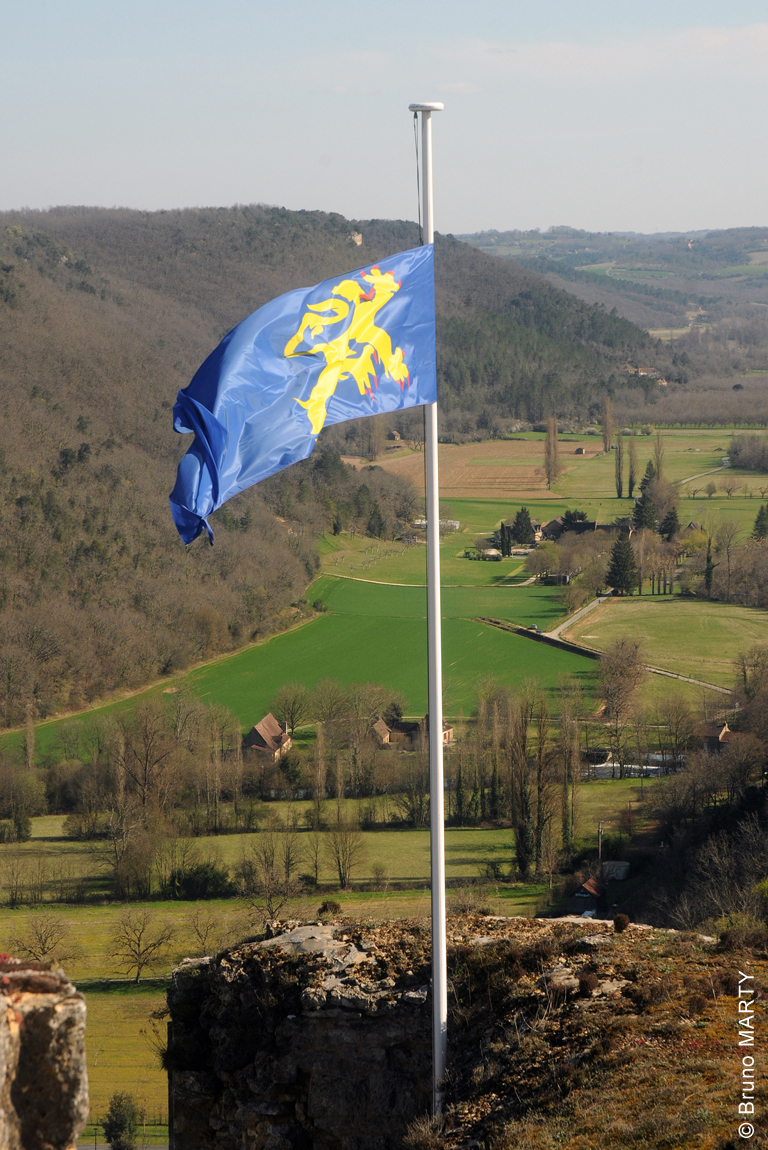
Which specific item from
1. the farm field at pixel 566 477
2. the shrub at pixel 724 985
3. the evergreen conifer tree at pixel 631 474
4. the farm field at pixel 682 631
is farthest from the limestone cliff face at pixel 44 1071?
the evergreen conifer tree at pixel 631 474

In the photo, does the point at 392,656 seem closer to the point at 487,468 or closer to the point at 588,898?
the point at 588,898

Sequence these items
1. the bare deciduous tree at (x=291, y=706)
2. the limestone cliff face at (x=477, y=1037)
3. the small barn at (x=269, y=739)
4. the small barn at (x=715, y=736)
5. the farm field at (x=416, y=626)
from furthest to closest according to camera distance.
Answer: the farm field at (x=416, y=626) → the bare deciduous tree at (x=291, y=706) → the small barn at (x=269, y=739) → the small barn at (x=715, y=736) → the limestone cliff face at (x=477, y=1037)

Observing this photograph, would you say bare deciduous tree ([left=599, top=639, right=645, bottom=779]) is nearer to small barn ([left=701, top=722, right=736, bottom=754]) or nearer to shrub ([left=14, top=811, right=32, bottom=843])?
small barn ([left=701, top=722, right=736, bottom=754])

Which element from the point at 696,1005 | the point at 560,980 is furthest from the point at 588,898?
the point at 696,1005

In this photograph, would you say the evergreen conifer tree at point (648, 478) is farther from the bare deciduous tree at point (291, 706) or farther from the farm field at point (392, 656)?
the bare deciduous tree at point (291, 706)

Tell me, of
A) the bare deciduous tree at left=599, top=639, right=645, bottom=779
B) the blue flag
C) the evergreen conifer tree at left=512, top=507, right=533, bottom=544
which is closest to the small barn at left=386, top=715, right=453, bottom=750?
the bare deciduous tree at left=599, top=639, right=645, bottom=779

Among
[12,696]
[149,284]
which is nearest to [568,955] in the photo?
[12,696]
